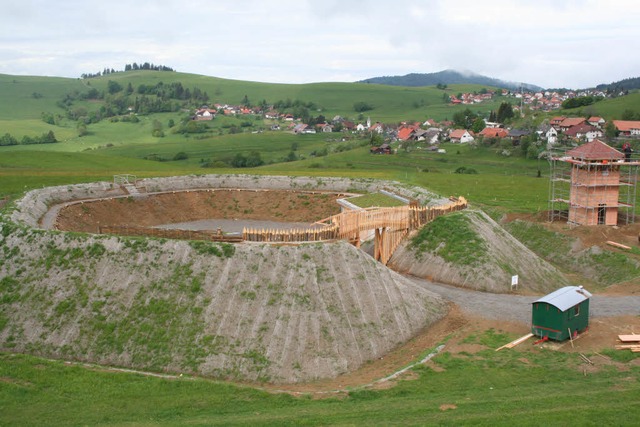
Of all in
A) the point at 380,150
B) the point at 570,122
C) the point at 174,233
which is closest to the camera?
the point at 174,233

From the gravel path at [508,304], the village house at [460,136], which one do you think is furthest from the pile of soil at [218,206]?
the village house at [460,136]

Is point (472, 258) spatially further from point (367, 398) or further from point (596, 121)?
point (596, 121)

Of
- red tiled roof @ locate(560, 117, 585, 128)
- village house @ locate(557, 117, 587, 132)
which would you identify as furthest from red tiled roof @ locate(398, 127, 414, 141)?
red tiled roof @ locate(560, 117, 585, 128)

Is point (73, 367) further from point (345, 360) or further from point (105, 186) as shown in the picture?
point (105, 186)

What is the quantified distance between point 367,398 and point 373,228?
2049 centimetres

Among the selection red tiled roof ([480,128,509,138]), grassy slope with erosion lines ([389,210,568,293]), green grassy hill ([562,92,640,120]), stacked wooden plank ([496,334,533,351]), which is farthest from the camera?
green grassy hill ([562,92,640,120])

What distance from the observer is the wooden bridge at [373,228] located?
4058 centimetres

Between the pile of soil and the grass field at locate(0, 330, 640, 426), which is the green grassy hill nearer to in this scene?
the pile of soil

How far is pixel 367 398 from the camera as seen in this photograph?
2930cm

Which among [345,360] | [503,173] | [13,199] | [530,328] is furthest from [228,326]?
[503,173]

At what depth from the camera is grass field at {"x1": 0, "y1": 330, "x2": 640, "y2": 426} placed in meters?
26.6

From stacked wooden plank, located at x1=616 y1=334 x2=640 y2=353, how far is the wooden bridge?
1884 centimetres

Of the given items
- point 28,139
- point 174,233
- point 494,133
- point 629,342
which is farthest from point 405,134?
point 629,342

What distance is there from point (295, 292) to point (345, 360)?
16.5ft
